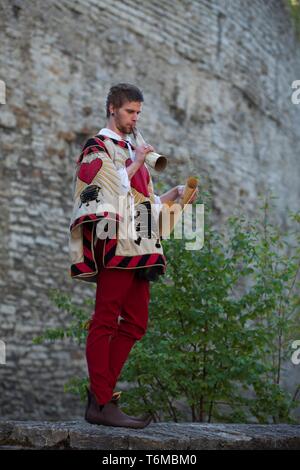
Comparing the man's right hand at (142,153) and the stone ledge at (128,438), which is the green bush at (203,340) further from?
the man's right hand at (142,153)

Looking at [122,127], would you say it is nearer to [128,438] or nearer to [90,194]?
[90,194]

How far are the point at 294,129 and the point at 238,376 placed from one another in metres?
7.93

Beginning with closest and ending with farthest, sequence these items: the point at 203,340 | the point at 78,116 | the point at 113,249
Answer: the point at 113,249, the point at 203,340, the point at 78,116

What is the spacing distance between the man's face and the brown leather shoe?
43.5 inches

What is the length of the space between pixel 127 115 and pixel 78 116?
486 centimetres

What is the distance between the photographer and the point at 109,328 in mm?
3252

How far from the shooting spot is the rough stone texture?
740 cm

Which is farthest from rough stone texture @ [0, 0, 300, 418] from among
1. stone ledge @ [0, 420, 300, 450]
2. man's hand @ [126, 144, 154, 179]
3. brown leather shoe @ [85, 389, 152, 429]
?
brown leather shoe @ [85, 389, 152, 429]

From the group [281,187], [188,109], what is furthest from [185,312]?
→ [281,187]

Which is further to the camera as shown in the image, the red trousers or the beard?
the beard

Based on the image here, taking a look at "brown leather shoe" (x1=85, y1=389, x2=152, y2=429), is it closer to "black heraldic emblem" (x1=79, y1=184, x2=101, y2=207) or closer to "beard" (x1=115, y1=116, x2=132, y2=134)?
"black heraldic emblem" (x1=79, y1=184, x2=101, y2=207)

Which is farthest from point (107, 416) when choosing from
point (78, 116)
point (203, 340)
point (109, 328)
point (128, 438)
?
point (78, 116)

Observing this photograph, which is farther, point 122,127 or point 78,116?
point 78,116

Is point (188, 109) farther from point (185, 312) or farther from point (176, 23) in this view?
point (185, 312)
